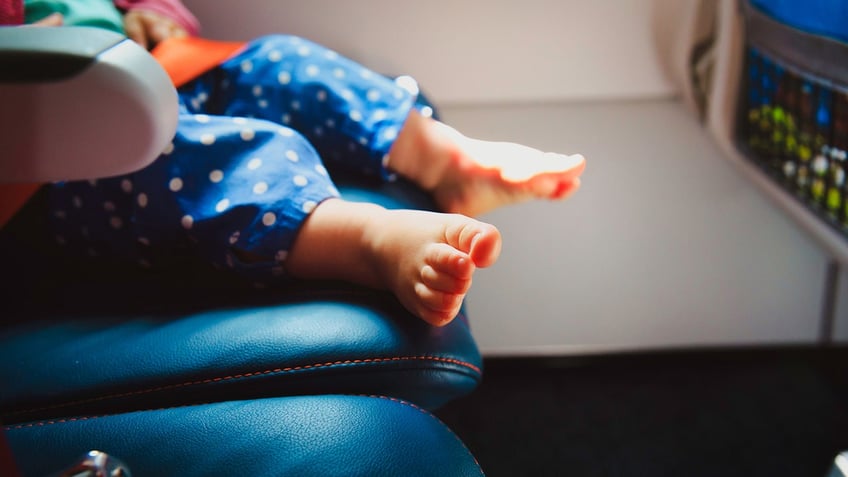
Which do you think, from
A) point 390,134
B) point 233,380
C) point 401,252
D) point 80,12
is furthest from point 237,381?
point 80,12

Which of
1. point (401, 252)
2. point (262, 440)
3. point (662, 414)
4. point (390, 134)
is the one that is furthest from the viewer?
point (662, 414)

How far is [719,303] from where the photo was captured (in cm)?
116

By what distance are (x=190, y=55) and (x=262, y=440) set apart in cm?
44

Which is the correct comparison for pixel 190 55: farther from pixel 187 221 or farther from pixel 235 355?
pixel 235 355

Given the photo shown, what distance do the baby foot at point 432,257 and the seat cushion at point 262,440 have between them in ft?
0.26

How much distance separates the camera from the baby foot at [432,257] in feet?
1.66

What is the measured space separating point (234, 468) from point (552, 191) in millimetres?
395

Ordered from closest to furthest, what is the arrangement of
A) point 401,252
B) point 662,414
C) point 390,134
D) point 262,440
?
1. point 262,440
2. point 401,252
3. point 390,134
4. point 662,414

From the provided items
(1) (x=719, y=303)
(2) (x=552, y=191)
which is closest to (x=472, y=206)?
(2) (x=552, y=191)

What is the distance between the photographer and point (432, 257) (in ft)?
1.71

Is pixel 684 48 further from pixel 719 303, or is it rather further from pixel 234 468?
pixel 234 468

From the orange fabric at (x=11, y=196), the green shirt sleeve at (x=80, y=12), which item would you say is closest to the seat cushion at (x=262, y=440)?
the orange fabric at (x=11, y=196)

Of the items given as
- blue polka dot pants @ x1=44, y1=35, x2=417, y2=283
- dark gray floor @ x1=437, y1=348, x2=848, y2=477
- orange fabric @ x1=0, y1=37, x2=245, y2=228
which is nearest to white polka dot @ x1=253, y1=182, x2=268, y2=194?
blue polka dot pants @ x1=44, y1=35, x2=417, y2=283

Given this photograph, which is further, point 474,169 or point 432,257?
point 474,169
